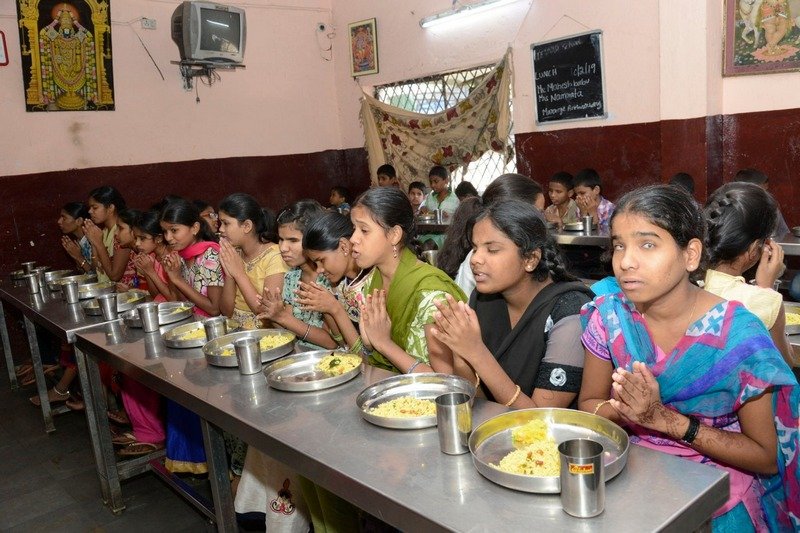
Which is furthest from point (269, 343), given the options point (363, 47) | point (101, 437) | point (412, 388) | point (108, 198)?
point (363, 47)

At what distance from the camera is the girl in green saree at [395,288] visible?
2.12 meters

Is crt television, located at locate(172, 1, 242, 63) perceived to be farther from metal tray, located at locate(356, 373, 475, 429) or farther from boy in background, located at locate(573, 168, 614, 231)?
metal tray, located at locate(356, 373, 475, 429)

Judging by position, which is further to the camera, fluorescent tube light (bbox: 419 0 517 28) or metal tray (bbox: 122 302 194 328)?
fluorescent tube light (bbox: 419 0 517 28)

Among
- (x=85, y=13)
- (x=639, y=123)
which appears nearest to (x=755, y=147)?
(x=639, y=123)

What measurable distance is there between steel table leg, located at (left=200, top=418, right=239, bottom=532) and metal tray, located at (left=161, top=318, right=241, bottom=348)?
18.1 inches

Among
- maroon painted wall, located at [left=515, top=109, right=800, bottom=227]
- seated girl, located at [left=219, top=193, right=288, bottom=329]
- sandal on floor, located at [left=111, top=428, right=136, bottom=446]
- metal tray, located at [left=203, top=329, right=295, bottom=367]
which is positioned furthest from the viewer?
maroon painted wall, located at [left=515, top=109, right=800, bottom=227]

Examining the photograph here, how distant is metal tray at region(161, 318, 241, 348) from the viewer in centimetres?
251

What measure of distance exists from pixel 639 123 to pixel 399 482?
474 cm

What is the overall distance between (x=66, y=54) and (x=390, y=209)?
15.2 ft

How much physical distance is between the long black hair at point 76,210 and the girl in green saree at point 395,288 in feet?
12.3

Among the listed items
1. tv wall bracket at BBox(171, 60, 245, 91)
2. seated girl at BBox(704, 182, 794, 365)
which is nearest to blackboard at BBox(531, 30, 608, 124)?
tv wall bracket at BBox(171, 60, 245, 91)

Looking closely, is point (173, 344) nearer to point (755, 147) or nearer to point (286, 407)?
point (286, 407)

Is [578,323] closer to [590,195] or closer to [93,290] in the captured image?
[93,290]

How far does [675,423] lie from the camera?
4.72 feet
